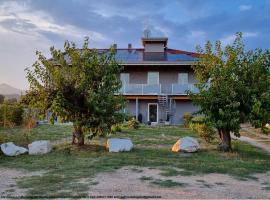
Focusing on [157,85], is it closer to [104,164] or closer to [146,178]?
[104,164]

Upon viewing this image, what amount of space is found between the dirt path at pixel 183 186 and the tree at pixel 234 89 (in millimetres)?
3479

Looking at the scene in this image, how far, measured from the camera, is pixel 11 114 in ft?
76.9

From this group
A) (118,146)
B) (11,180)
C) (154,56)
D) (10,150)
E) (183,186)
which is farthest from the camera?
(154,56)

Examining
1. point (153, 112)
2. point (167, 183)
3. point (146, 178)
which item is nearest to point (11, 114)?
point (153, 112)

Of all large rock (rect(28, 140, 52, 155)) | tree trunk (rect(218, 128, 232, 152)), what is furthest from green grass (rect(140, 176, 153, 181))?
tree trunk (rect(218, 128, 232, 152))

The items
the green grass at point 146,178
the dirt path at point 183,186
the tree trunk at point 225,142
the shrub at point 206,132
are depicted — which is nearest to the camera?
the dirt path at point 183,186

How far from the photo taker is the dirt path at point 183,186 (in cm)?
694

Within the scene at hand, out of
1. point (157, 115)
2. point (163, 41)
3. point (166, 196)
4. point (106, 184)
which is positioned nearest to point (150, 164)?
point (106, 184)

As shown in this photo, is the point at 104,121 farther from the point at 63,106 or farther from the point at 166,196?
the point at 166,196

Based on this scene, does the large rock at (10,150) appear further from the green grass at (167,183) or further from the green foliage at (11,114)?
the green foliage at (11,114)

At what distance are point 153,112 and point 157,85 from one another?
98.6 inches

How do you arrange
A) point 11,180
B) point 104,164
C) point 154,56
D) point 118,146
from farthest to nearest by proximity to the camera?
point 154,56, point 118,146, point 104,164, point 11,180

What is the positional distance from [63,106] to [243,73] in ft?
20.6

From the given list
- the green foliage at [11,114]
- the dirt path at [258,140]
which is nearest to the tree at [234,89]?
the dirt path at [258,140]
